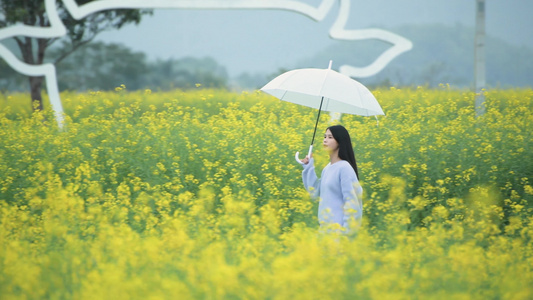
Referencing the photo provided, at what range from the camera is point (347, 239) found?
3.37 meters

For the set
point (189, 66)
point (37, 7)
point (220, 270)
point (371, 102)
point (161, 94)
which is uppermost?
point (37, 7)

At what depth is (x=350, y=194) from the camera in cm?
389

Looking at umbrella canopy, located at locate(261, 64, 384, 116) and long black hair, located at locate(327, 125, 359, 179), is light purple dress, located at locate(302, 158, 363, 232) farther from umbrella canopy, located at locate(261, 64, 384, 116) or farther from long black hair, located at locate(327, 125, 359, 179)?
umbrella canopy, located at locate(261, 64, 384, 116)

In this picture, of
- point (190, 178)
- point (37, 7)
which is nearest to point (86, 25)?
point (37, 7)

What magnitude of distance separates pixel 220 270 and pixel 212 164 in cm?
350

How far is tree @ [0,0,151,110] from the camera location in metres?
13.9

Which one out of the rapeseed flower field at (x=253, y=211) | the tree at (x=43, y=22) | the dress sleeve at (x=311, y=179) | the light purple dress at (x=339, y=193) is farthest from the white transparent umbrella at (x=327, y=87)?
the tree at (x=43, y=22)

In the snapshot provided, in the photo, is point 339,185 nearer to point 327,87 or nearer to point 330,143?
point 330,143

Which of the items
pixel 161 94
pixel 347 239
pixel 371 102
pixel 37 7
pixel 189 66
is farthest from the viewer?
pixel 189 66

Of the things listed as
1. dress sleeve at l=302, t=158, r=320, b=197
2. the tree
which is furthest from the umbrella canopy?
the tree

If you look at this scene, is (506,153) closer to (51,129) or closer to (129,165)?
(129,165)

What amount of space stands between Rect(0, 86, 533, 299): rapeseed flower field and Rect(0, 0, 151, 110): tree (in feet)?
23.3

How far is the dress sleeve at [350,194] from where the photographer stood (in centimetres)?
377

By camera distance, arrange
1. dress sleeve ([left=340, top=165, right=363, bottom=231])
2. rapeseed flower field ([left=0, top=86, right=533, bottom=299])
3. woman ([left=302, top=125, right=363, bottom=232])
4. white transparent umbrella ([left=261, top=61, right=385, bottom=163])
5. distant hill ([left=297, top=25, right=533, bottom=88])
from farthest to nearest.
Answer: distant hill ([left=297, top=25, right=533, bottom=88]), white transparent umbrella ([left=261, top=61, right=385, bottom=163]), woman ([left=302, top=125, right=363, bottom=232]), dress sleeve ([left=340, top=165, right=363, bottom=231]), rapeseed flower field ([left=0, top=86, right=533, bottom=299])
